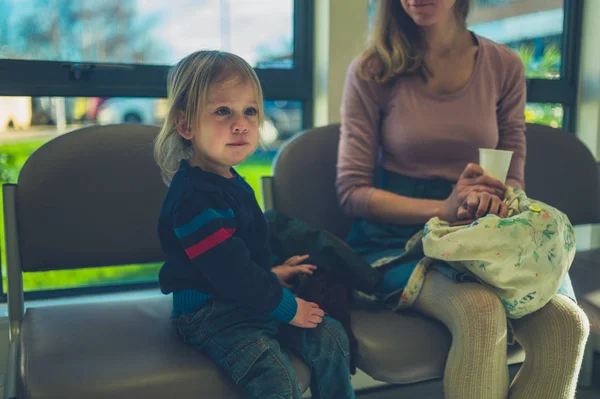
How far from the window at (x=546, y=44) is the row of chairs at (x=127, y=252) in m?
0.64

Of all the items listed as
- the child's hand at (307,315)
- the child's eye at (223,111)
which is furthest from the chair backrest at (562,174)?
the child's eye at (223,111)

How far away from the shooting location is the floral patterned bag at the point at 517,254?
1.18 m

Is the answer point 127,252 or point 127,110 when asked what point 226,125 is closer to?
point 127,252

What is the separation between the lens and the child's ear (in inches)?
48.0

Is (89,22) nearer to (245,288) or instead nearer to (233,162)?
(233,162)

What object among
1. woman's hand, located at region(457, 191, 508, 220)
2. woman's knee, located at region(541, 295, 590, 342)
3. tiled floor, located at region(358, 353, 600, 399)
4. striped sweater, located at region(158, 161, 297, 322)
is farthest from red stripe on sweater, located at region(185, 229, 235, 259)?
tiled floor, located at region(358, 353, 600, 399)

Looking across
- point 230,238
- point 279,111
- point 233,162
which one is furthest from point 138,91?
point 230,238

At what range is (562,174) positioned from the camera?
1.93 metres

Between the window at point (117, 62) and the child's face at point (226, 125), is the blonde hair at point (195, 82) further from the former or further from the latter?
the window at point (117, 62)

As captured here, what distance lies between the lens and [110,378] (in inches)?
→ 40.1

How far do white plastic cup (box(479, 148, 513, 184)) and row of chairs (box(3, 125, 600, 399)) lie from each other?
362 millimetres

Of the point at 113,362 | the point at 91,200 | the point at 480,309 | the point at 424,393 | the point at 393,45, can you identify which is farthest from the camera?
the point at 424,393

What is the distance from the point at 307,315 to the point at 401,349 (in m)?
0.19

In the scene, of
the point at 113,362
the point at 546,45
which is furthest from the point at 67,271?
the point at 546,45
